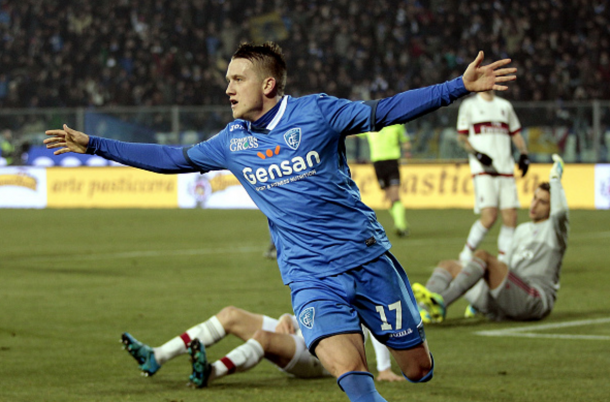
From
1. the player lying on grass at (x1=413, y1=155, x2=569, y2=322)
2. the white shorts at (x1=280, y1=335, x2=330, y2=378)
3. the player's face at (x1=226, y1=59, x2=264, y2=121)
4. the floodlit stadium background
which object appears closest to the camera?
the player's face at (x1=226, y1=59, x2=264, y2=121)

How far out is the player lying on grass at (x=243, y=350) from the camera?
6098 millimetres

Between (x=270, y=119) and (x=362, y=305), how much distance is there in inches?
35.3

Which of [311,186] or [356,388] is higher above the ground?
[311,186]

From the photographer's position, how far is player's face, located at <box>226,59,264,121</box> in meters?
4.60

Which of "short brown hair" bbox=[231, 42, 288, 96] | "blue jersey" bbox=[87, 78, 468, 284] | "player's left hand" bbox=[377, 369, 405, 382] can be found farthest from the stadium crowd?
"blue jersey" bbox=[87, 78, 468, 284]

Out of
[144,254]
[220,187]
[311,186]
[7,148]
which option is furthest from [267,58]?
[7,148]

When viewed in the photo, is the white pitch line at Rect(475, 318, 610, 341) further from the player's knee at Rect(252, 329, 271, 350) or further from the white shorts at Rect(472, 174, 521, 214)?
the white shorts at Rect(472, 174, 521, 214)

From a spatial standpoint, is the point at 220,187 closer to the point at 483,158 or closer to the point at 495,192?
the point at 495,192

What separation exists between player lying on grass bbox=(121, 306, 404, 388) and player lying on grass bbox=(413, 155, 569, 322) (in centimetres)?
184

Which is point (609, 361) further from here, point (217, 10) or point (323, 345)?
point (217, 10)

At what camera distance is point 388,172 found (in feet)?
57.7

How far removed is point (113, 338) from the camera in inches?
315

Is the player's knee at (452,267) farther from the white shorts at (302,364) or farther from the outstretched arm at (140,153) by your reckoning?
the outstretched arm at (140,153)

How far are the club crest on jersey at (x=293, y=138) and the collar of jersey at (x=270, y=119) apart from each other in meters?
0.11
